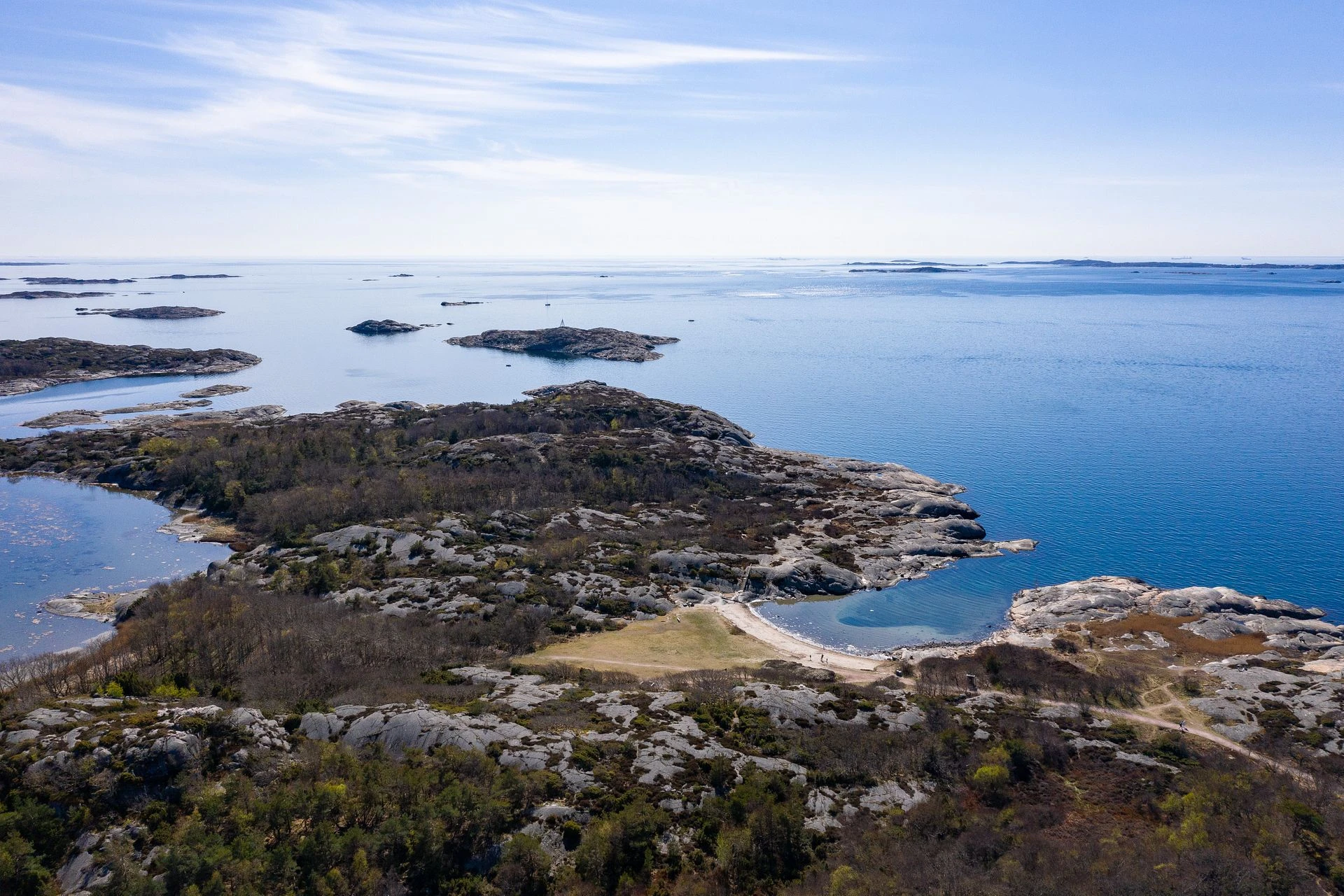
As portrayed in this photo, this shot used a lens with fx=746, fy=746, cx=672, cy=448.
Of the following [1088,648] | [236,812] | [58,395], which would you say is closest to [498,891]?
[236,812]

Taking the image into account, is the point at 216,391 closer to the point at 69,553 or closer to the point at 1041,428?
the point at 69,553

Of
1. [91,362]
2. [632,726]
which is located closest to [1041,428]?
[632,726]

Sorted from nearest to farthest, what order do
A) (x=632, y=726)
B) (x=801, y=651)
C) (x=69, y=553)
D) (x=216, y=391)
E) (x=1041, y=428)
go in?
(x=632, y=726), (x=801, y=651), (x=69, y=553), (x=1041, y=428), (x=216, y=391)

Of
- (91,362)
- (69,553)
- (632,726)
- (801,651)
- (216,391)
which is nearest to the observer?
(632,726)

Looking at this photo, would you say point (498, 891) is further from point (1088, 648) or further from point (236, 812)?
point (1088, 648)

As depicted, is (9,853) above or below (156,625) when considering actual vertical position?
above

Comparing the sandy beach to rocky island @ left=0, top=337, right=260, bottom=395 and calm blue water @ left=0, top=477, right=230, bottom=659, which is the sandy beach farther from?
rocky island @ left=0, top=337, right=260, bottom=395
